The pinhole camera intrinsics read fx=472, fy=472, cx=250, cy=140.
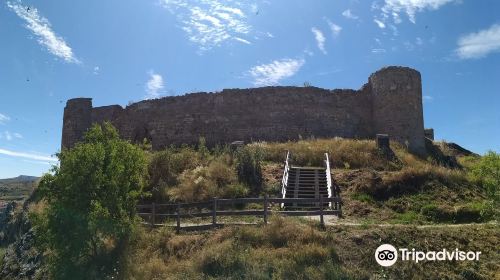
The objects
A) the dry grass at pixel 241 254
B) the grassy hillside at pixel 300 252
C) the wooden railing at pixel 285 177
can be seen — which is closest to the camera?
the grassy hillside at pixel 300 252

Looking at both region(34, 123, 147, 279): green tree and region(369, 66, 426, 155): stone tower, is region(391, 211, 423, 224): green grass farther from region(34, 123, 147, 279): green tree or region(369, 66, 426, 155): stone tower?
region(369, 66, 426, 155): stone tower

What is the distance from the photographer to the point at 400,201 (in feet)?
55.8

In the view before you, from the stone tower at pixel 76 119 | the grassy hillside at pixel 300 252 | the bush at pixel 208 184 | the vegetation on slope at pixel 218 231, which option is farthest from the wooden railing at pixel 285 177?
the stone tower at pixel 76 119

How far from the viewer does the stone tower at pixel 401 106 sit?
80.9ft

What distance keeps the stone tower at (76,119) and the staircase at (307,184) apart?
1593 cm

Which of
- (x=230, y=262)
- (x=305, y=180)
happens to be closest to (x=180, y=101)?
(x=305, y=180)

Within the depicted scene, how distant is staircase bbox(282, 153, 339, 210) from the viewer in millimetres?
17672

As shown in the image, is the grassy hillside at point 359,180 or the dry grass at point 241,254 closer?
the dry grass at point 241,254

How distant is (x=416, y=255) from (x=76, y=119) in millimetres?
24959

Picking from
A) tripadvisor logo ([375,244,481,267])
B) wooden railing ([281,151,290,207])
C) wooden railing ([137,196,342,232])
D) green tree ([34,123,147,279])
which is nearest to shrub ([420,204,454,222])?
wooden railing ([137,196,342,232])

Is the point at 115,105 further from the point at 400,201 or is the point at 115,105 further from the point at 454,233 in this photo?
the point at 454,233

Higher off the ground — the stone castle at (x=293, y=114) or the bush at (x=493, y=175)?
the stone castle at (x=293, y=114)

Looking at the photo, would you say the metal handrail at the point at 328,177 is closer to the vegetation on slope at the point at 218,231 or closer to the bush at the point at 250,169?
the vegetation on slope at the point at 218,231

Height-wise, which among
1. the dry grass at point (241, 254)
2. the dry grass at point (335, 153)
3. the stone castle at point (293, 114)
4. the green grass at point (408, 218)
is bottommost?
the dry grass at point (241, 254)
